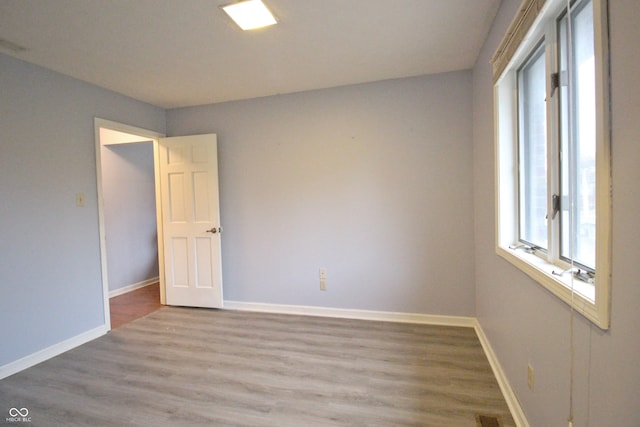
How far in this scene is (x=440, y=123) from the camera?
9.48 ft

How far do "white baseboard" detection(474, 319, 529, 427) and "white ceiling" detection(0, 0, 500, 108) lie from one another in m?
2.33

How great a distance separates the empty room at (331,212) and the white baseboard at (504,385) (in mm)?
30

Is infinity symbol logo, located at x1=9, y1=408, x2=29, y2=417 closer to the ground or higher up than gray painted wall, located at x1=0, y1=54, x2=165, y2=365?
closer to the ground

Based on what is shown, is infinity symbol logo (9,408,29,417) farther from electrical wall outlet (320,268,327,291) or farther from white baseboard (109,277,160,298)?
white baseboard (109,277,160,298)

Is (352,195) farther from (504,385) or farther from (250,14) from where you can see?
(504,385)

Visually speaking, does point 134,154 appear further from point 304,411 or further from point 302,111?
point 304,411

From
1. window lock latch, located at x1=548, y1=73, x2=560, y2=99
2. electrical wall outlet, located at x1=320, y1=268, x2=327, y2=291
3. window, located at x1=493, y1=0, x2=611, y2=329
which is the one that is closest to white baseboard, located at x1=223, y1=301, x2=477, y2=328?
electrical wall outlet, located at x1=320, y1=268, x2=327, y2=291

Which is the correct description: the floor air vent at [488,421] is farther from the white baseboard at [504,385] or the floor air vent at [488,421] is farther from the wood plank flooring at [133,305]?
the wood plank flooring at [133,305]

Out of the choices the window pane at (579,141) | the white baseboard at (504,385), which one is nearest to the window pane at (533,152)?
the window pane at (579,141)

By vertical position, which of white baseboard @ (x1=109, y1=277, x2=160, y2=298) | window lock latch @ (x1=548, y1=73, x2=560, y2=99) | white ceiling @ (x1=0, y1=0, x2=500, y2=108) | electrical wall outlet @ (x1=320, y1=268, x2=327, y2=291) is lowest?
white baseboard @ (x1=109, y1=277, x2=160, y2=298)

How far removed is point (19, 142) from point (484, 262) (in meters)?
3.82

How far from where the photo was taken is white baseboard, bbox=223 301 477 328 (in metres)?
2.93

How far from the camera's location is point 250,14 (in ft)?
6.24

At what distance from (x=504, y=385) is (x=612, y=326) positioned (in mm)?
1315
